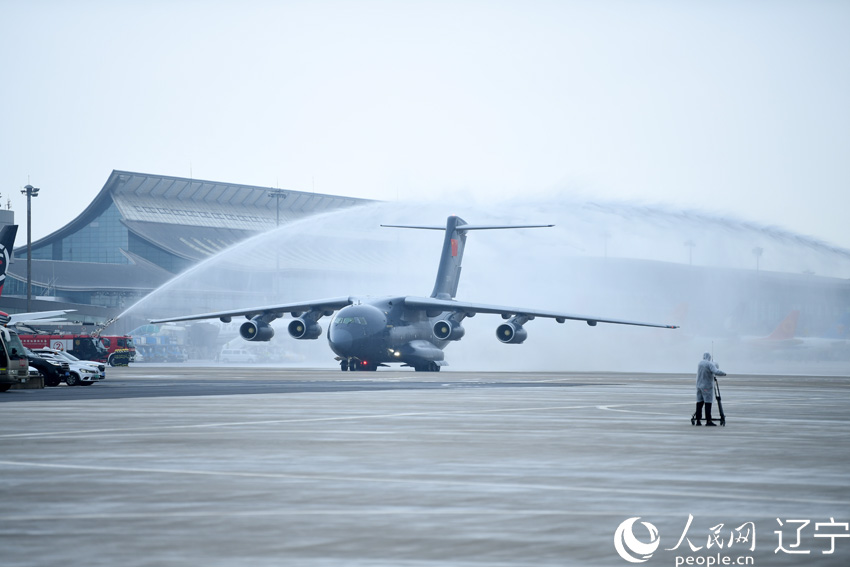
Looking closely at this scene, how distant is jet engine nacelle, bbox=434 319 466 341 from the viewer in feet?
209

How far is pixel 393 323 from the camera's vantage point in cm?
6309

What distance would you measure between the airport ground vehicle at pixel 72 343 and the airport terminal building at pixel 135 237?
4633 centimetres

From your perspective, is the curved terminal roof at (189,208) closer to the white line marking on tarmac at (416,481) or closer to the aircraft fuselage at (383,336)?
the aircraft fuselage at (383,336)

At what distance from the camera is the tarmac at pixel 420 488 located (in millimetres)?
9680

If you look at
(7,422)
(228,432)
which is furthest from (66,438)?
(7,422)

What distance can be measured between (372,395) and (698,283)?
134 ft

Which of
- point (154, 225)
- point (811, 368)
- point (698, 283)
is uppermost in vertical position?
point (154, 225)

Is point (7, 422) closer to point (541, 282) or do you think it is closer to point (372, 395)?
point (372, 395)

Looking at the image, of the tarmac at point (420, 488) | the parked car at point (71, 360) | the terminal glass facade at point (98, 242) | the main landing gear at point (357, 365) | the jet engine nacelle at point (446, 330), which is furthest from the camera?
the terminal glass facade at point (98, 242)

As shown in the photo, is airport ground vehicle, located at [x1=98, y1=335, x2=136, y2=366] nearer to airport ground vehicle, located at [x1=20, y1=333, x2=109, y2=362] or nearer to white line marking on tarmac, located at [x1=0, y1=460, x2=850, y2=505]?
airport ground vehicle, located at [x1=20, y1=333, x2=109, y2=362]

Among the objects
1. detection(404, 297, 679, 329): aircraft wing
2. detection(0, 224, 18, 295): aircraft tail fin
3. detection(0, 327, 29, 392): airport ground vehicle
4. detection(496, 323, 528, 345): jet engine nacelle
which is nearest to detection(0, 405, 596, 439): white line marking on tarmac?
detection(0, 327, 29, 392): airport ground vehicle

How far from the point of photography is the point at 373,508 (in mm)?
11945

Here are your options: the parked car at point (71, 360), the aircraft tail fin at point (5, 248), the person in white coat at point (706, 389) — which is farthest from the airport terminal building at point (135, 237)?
the person in white coat at point (706, 389)

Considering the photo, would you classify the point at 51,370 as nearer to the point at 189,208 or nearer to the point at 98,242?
the point at 98,242
